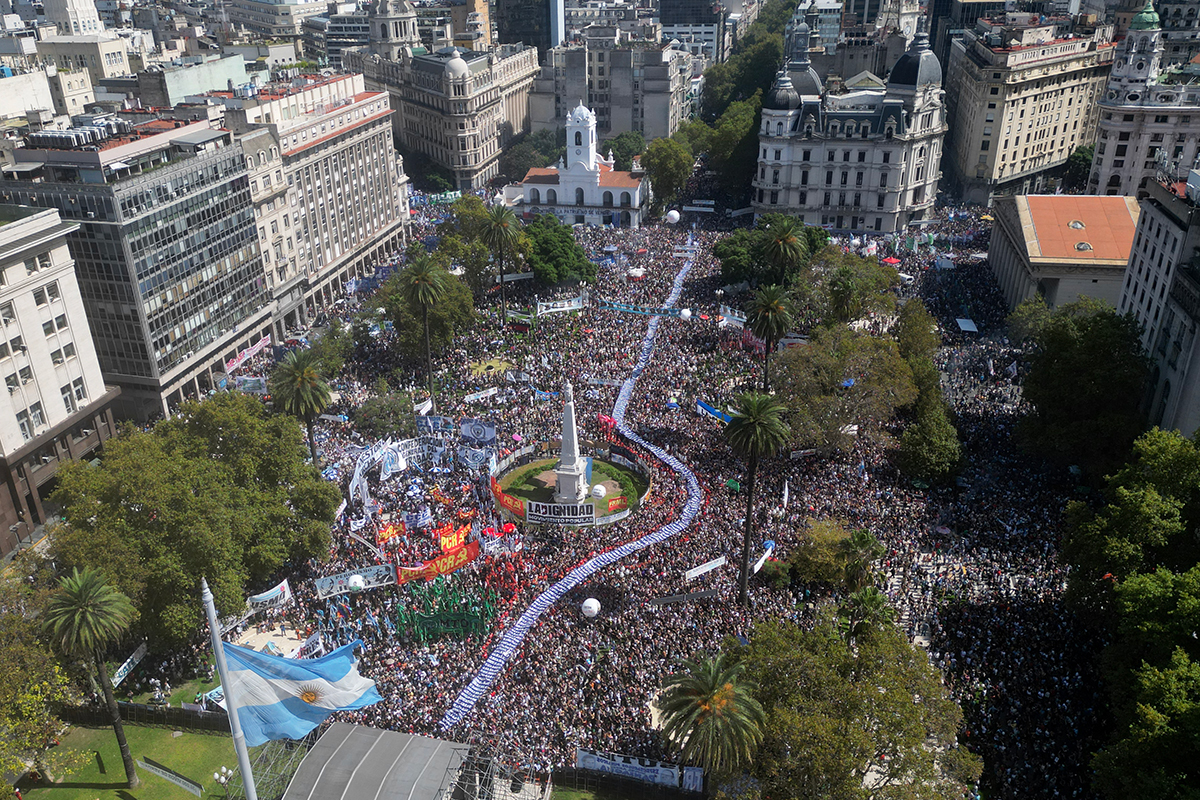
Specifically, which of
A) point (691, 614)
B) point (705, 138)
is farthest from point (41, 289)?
point (705, 138)

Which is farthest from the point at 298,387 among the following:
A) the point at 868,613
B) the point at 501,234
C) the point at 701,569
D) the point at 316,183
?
the point at 316,183

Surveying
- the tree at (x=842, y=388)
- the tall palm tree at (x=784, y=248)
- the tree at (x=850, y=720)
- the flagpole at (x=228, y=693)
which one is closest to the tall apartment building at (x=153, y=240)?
the tall palm tree at (x=784, y=248)

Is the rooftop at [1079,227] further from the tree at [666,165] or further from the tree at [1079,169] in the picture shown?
the tree at [666,165]

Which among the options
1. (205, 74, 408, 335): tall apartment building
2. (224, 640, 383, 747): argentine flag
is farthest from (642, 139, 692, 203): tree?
(224, 640, 383, 747): argentine flag

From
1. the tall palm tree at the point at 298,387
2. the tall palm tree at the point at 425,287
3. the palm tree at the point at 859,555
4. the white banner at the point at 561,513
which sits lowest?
the white banner at the point at 561,513

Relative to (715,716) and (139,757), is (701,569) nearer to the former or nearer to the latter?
(715,716)

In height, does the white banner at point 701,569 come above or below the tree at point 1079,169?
below

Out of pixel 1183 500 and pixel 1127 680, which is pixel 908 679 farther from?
pixel 1183 500
